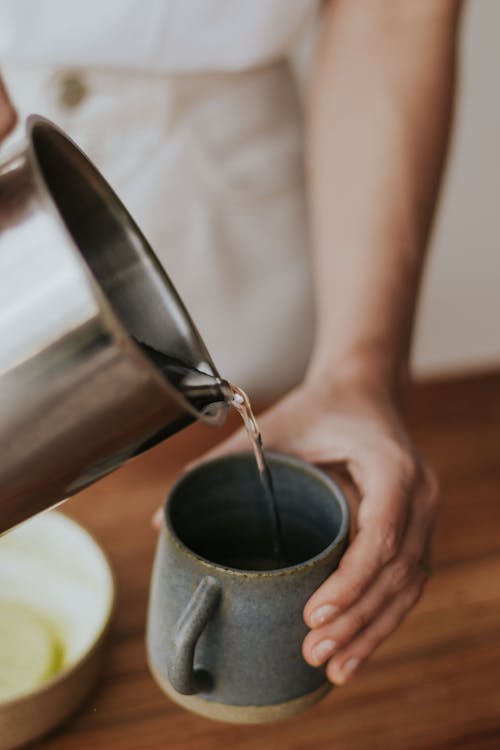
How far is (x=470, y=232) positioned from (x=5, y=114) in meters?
1.45

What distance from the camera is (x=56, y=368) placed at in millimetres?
435

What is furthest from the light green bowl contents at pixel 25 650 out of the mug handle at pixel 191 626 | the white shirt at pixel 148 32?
the white shirt at pixel 148 32

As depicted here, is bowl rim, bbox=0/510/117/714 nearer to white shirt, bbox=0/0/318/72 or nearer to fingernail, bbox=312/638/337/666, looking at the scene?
fingernail, bbox=312/638/337/666

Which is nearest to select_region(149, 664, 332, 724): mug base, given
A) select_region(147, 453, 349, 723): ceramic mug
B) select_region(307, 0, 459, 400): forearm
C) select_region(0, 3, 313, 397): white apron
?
select_region(147, 453, 349, 723): ceramic mug

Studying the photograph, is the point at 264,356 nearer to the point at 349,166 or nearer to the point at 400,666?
the point at 349,166

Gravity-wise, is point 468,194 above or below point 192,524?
below

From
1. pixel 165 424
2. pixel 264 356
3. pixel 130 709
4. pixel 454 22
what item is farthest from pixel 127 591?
pixel 454 22

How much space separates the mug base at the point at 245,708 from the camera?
597mm

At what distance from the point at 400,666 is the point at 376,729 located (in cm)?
6

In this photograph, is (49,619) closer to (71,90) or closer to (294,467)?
(294,467)

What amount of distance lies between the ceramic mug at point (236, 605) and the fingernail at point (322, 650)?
0.01 metres

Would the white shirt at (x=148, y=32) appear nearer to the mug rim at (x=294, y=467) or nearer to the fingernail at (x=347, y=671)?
the mug rim at (x=294, y=467)

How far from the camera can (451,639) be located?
720 millimetres

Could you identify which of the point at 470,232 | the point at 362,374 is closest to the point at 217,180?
the point at 362,374
